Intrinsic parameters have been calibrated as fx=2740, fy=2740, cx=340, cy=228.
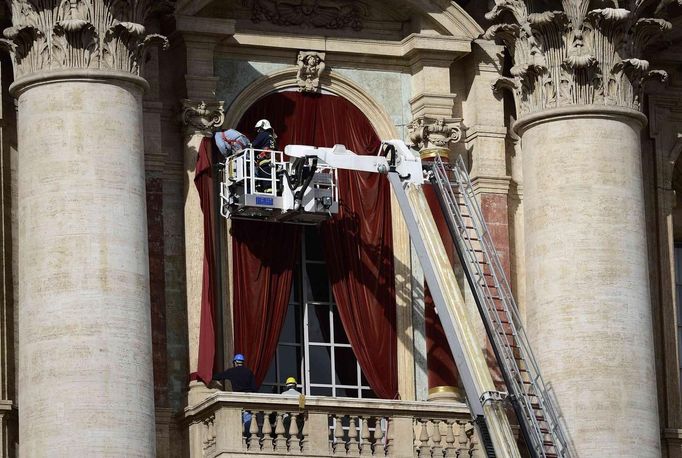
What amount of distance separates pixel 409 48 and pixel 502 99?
153cm

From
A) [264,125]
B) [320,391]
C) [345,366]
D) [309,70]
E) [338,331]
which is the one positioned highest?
[309,70]

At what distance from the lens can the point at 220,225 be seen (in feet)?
123

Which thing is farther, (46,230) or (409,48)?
(409,48)

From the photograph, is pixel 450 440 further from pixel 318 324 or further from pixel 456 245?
pixel 318 324

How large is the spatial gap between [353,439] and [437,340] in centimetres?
300

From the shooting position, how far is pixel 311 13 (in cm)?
3884

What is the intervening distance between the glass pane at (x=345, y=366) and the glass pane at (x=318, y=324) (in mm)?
249

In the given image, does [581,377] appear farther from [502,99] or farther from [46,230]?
[46,230]

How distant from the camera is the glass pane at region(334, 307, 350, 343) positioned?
38.0m

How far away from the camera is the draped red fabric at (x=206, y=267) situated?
3628cm

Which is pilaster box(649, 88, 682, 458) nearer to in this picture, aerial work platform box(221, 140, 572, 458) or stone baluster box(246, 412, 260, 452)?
aerial work platform box(221, 140, 572, 458)

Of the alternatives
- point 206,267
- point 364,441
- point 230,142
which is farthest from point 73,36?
point 364,441

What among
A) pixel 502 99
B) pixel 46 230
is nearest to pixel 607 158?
pixel 502 99

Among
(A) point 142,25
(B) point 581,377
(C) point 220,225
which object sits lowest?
(B) point 581,377
